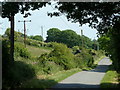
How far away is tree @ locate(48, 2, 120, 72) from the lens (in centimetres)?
1388

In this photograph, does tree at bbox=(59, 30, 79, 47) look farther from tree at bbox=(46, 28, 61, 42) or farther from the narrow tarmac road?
the narrow tarmac road

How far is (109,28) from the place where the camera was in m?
15.2

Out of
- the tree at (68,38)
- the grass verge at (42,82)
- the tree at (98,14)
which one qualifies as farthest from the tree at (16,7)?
the tree at (68,38)

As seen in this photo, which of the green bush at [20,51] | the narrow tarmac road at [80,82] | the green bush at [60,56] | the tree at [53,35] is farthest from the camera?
the tree at [53,35]

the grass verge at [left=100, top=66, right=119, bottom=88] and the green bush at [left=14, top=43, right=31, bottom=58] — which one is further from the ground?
the green bush at [left=14, top=43, right=31, bottom=58]

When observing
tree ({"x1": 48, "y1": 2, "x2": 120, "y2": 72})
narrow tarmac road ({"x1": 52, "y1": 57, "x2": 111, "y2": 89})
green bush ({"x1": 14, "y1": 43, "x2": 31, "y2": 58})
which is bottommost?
narrow tarmac road ({"x1": 52, "y1": 57, "x2": 111, "y2": 89})

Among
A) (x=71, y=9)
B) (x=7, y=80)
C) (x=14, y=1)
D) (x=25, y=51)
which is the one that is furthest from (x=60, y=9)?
(x=25, y=51)

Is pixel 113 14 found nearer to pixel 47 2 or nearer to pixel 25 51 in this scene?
pixel 47 2

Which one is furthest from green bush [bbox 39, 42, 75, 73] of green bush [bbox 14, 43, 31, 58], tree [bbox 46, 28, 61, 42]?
tree [bbox 46, 28, 61, 42]

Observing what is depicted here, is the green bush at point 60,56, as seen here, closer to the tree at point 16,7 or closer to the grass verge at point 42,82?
the grass verge at point 42,82

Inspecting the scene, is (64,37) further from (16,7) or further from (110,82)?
(16,7)

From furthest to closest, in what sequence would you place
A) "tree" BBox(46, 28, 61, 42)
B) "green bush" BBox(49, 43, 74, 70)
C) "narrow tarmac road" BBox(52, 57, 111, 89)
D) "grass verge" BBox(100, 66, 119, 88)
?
"tree" BBox(46, 28, 61, 42) < "green bush" BBox(49, 43, 74, 70) < "narrow tarmac road" BBox(52, 57, 111, 89) < "grass verge" BBox(100, 66, 119, 88)

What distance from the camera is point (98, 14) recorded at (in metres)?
14.8

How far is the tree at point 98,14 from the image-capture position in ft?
45.5
